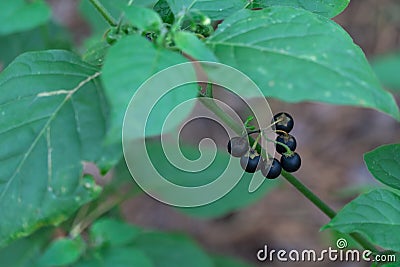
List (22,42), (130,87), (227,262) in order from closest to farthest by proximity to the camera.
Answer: (130,87) < (227,262) < (22,42)

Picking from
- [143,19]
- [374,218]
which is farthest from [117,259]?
[143,19]

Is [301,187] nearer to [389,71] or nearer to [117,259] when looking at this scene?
[117,259]

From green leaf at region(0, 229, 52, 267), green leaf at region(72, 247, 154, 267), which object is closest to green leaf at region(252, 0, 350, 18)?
green leaf at region(72, 247, 154, 267)

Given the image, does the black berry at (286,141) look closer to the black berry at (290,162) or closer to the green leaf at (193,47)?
the black berry at (290,162)

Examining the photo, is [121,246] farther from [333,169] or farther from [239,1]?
[333,169]

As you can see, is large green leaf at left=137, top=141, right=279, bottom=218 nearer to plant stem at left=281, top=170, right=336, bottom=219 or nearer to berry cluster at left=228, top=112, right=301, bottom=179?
plant stem at left=281, top=170, right=336, bottom=219

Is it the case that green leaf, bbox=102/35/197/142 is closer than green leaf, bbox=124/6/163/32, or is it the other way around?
green leaf, bbox=102/35/197/142

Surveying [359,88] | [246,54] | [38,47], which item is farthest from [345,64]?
[38,47]
